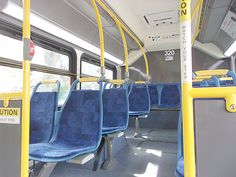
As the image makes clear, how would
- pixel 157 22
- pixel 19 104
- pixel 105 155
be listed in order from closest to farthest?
pixel 19 104, pixel 105 155, pixel 157 22

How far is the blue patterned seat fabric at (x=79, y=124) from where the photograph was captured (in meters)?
1.81

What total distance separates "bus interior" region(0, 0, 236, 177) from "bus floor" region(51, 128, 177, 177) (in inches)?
0.5

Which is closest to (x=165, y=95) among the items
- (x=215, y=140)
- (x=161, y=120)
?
Result: (x=161, y=120)

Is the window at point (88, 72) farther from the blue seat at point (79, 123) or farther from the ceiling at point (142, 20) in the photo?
the blue seat at point (79, 123)

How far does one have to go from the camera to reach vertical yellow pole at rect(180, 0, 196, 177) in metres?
0.80

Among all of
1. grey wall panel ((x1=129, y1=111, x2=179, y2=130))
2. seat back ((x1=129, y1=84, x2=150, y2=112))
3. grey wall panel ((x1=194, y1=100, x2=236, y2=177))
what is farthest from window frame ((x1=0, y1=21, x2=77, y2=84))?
grey wall panel ((x1=129, y1=111, x2=179, y2=130))

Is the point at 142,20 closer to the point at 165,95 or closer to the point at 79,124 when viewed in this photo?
the point at 165,95

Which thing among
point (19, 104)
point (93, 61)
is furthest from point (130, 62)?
point (19, 104)

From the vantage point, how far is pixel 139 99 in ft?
13.9

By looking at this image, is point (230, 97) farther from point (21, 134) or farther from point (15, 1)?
point (15, 1)

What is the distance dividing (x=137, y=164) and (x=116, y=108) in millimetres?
802

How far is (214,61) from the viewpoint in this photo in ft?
18.5

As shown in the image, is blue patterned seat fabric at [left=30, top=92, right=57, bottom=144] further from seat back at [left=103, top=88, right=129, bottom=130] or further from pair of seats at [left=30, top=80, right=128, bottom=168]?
seat back at [left=103, top=88, right=129, bottom=130]

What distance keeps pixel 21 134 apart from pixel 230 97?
1110 mm
